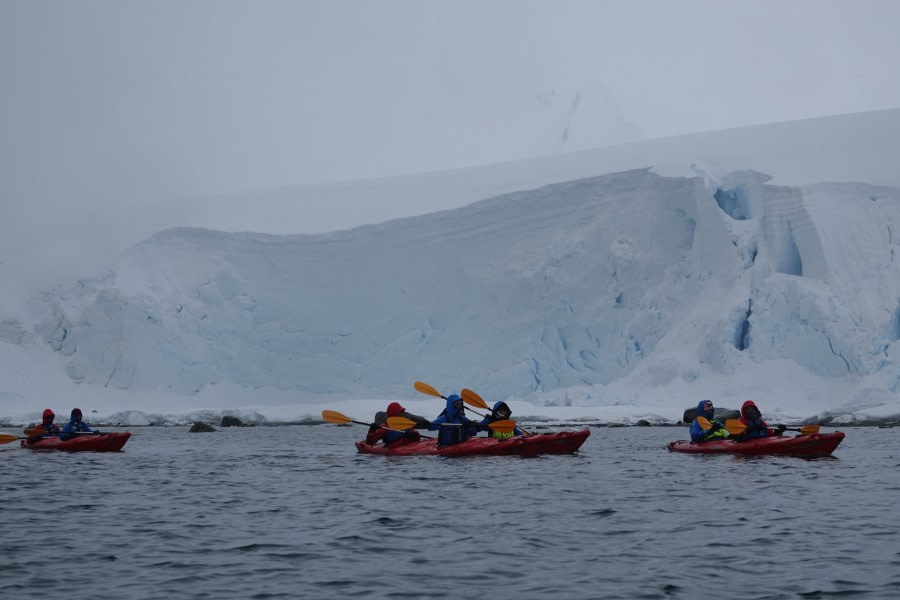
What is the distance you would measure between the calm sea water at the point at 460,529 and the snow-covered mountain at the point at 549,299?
13192 millimetres

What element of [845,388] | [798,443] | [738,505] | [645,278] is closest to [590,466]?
[798,443]

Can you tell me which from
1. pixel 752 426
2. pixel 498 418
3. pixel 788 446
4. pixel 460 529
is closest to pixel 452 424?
pixel 498 418

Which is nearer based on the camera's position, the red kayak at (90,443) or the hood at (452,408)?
the hood at (452,408)

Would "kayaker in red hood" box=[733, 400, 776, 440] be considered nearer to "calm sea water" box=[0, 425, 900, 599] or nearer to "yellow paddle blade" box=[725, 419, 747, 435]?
"yellow paddle blade" box=[725, 419, 747, 435]

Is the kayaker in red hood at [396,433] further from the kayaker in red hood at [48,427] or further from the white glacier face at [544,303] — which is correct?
the white glacier face at [544,303]

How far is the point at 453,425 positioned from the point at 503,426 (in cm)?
75

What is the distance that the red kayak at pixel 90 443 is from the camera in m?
18.0

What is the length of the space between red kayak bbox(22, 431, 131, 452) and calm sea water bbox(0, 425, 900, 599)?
9.31 ft

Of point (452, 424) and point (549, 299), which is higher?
point (549, 299)

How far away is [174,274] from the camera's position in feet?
110

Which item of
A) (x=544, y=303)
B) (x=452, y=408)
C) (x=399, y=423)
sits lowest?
(x=399, y=423)

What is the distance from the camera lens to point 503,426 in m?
15.2

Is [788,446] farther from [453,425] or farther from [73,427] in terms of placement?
[73,427]

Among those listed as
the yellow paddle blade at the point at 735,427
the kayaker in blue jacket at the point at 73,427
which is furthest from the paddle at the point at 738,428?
the kayaker in blue jacket at the point at 73,427
